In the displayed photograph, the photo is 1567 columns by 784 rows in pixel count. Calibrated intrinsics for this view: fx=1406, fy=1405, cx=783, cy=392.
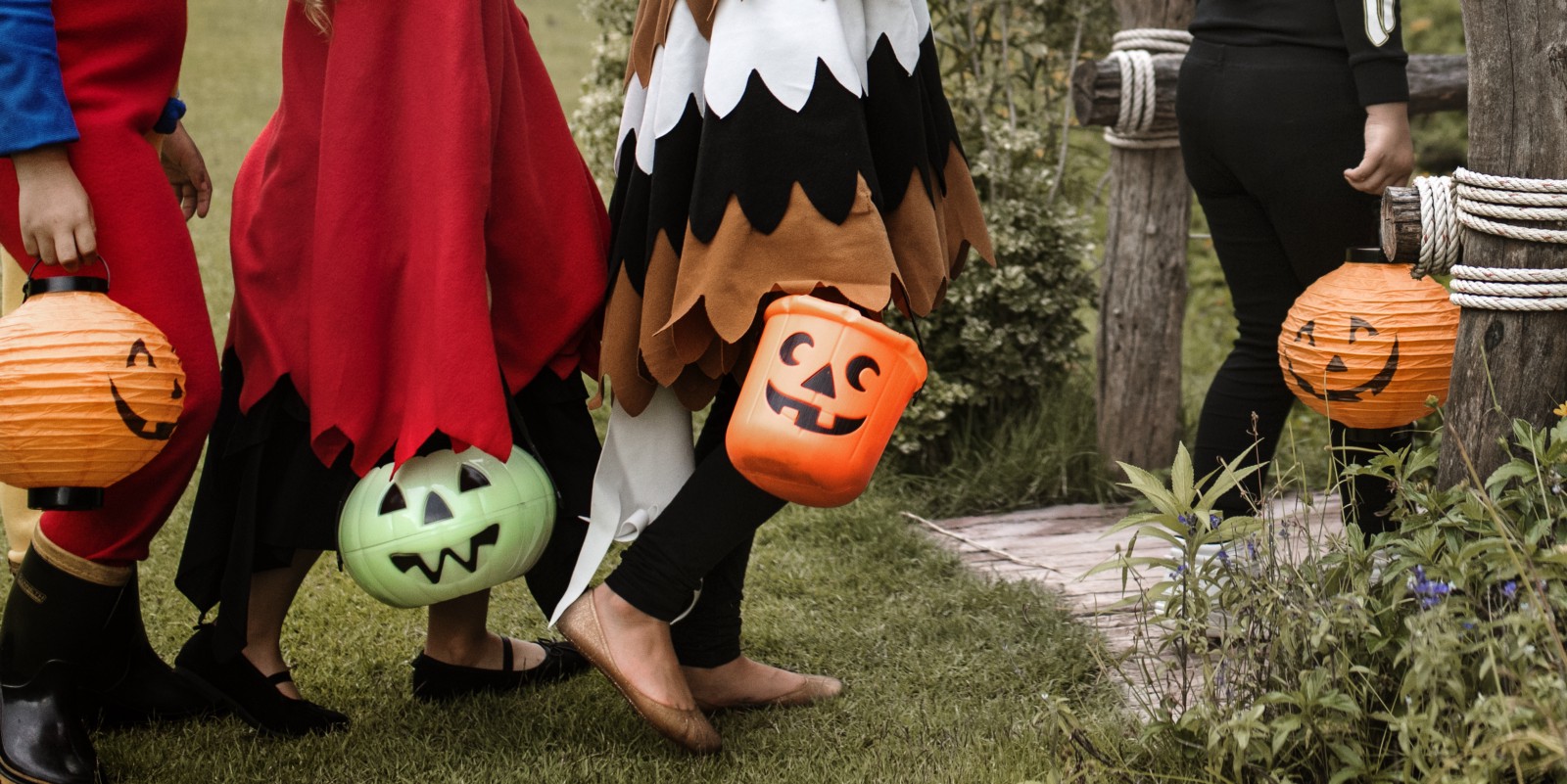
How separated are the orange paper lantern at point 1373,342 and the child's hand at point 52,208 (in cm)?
182

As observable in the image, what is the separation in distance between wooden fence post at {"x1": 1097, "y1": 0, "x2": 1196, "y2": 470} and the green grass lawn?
735 millimetres

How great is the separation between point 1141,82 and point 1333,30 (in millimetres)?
986

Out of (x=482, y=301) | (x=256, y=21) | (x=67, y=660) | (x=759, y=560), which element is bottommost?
(x=759, y=560)

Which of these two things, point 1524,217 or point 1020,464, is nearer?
point 1524,217

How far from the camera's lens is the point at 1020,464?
3857 mm

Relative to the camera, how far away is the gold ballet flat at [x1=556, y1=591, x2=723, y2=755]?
2.11 meters

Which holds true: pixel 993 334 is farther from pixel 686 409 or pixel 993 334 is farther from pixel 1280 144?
pixel 686 409

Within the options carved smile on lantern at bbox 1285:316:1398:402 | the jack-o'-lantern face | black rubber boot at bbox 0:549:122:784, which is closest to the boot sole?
black rubber boot at bbox 0:549:122:784

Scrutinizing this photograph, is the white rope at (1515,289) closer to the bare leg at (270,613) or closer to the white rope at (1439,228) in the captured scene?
the white rope at (1439,228)

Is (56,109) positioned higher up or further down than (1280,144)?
higher up

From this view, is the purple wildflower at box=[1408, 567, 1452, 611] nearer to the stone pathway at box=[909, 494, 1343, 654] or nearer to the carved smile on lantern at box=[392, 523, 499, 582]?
the stone pathway at box=[909, 494, 1343, 654]

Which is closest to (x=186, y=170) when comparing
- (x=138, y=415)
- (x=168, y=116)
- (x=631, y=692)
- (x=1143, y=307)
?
(x=168, y=116)

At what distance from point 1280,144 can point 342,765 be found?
192cm

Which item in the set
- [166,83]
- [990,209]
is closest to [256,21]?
[990,209]
